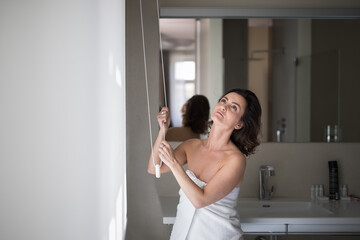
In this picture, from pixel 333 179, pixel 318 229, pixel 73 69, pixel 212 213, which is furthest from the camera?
pixel 333 179

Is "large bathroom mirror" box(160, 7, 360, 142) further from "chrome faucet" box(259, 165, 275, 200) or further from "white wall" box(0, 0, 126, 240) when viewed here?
"white wall" box(0, 0, 126, 240)

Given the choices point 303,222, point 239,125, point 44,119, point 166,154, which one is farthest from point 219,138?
point 44,119

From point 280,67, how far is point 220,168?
3.93 ft

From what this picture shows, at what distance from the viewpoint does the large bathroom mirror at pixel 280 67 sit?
280 centimetres

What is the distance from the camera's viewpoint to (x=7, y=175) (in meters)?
0.77

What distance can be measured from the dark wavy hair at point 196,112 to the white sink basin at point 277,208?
1.89 feet

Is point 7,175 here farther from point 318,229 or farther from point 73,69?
point 318,229

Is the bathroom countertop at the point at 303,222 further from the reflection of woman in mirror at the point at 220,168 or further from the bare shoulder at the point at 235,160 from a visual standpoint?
the bare shoulder at the point at 235,160

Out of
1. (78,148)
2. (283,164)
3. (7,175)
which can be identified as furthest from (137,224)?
(7,175)

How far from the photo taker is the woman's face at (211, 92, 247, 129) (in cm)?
195

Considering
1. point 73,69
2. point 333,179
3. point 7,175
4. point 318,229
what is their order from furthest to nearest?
point 333,179 < point 318,229 < point 73,69 < point 7,175

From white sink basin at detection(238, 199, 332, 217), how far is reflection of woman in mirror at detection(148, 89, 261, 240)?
562 mm

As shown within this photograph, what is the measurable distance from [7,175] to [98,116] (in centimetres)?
47

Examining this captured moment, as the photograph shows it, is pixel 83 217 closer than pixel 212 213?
Yes
